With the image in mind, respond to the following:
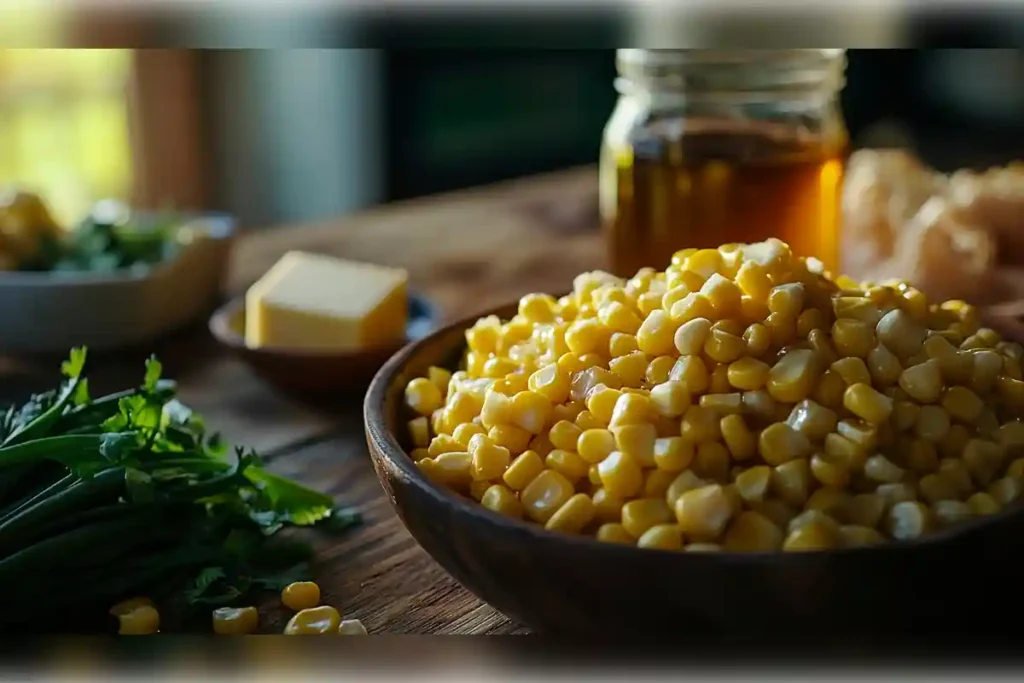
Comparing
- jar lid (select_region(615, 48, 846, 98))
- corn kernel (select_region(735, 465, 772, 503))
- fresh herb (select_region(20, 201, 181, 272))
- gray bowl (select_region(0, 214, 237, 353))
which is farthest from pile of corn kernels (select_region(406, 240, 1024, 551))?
fresh herb (select_region(20, 201, 181, 272))

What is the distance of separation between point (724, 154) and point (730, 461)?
868 mm

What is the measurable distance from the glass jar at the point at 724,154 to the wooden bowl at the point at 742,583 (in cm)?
88

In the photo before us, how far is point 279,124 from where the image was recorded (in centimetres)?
479

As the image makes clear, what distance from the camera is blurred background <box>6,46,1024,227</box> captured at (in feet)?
14.1

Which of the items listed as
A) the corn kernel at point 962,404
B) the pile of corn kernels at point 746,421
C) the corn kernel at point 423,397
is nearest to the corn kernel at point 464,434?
the pile of corn kernels at point 746,421

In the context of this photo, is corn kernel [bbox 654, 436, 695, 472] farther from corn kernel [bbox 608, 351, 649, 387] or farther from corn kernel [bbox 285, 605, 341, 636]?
corn kernel [bbox 285, 605, 341, 636]

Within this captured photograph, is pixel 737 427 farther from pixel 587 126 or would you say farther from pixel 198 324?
pixel 587 126

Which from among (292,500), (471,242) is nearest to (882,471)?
(292,500)

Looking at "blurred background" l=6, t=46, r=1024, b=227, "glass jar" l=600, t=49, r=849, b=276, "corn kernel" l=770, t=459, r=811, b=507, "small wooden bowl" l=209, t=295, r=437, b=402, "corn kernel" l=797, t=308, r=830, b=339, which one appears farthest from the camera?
"blurred background" l=6, t=46, r=1024, b=227

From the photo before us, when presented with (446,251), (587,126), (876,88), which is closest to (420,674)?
(446,251)

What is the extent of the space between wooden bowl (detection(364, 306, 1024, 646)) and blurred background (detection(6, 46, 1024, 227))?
139 inches

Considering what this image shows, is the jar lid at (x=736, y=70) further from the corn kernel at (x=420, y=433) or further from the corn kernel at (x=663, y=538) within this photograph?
the corn kernel at (x=663, y=538)

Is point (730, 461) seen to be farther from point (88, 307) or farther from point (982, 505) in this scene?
point (88, 307)

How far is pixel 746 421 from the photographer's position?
0.97 metres
